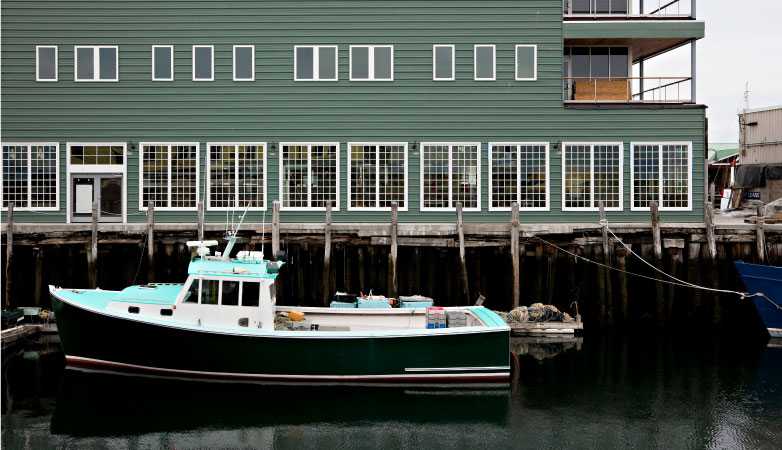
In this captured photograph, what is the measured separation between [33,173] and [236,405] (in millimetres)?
12451

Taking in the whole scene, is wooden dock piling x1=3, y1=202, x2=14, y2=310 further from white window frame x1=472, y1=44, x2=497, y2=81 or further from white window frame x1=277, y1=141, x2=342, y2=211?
white window frame x1=472, y1=44, x2=497, y2=81

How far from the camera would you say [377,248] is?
20.8m

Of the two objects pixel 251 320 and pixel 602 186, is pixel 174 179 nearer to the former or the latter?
pixel 251 320

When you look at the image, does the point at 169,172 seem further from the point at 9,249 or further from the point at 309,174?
the point at 9,249

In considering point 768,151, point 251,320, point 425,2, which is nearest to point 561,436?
point 251,320

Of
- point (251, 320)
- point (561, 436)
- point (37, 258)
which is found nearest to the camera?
point (561, 436)

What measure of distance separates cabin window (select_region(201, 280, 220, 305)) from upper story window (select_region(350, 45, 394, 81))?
931 cm

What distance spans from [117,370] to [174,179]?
8.14 meters

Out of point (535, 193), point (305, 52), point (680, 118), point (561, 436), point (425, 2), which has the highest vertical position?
point (425, 2)

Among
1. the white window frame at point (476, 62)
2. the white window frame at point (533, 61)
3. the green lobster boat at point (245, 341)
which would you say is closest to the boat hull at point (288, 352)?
the green lobster boat at point (245, 341)

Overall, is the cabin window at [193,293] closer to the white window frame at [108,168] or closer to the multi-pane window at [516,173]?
the white window frame at [108,168]

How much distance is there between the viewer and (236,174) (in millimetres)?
22938

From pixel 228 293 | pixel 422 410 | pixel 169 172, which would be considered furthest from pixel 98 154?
pixel 422 410

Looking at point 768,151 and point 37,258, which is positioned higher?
point 768,151
